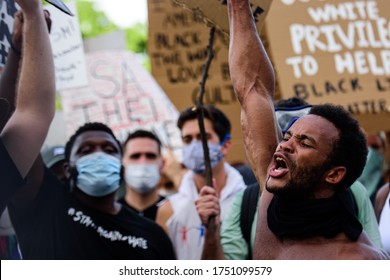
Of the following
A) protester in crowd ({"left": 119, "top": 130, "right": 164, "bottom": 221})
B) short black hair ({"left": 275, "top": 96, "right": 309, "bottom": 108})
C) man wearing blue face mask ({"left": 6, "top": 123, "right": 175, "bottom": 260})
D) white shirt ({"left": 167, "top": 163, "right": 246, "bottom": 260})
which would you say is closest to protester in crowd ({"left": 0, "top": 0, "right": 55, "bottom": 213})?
man wearing blue face mask ({"left": 6, "top": 123, "right": 175, "bottom": 260})

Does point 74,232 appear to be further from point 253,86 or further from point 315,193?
point 315,193

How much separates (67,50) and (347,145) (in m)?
2.17

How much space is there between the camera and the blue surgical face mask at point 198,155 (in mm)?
4547

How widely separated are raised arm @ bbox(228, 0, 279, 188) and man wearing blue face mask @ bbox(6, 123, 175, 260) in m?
0.94

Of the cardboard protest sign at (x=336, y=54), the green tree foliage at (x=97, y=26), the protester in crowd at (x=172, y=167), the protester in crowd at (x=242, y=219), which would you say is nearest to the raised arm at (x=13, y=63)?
the protester in crowd at (x=242, y=219)

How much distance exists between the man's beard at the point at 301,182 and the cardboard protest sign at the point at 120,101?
3.33 m

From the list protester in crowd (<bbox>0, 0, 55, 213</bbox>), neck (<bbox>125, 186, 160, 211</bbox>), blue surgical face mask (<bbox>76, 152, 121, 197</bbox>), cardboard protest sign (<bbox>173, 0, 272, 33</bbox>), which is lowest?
neck (<bbox>125, 186, 160, 211</bbox>)

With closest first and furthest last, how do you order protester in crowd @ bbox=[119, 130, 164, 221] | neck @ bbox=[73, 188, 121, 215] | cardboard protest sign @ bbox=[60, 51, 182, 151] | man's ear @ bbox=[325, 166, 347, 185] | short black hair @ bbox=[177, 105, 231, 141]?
1. man's ear @ bbox=[325, 166, 347, 185]
2. neck @ bbox=[73, 188, 121, 215]
3. short black hair @ bbox=[177, 105, 231, 141]
4. protester in crowd @ bbox=[119, 130, 164, 221]
5. cardboard protest sign @ bbox=[60, 51, 182, 151]

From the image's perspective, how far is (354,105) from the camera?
512 cm

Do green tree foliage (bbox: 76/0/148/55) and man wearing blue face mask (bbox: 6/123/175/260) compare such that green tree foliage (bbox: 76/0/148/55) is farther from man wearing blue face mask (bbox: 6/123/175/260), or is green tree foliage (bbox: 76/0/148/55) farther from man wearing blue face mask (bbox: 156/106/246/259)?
man wearing blue face mask (bbox: 6/123/175/260)

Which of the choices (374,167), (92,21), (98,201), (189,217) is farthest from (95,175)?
(92,21)

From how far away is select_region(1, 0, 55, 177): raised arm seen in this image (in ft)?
9.86

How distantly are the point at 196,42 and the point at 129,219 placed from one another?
207 centimetres
